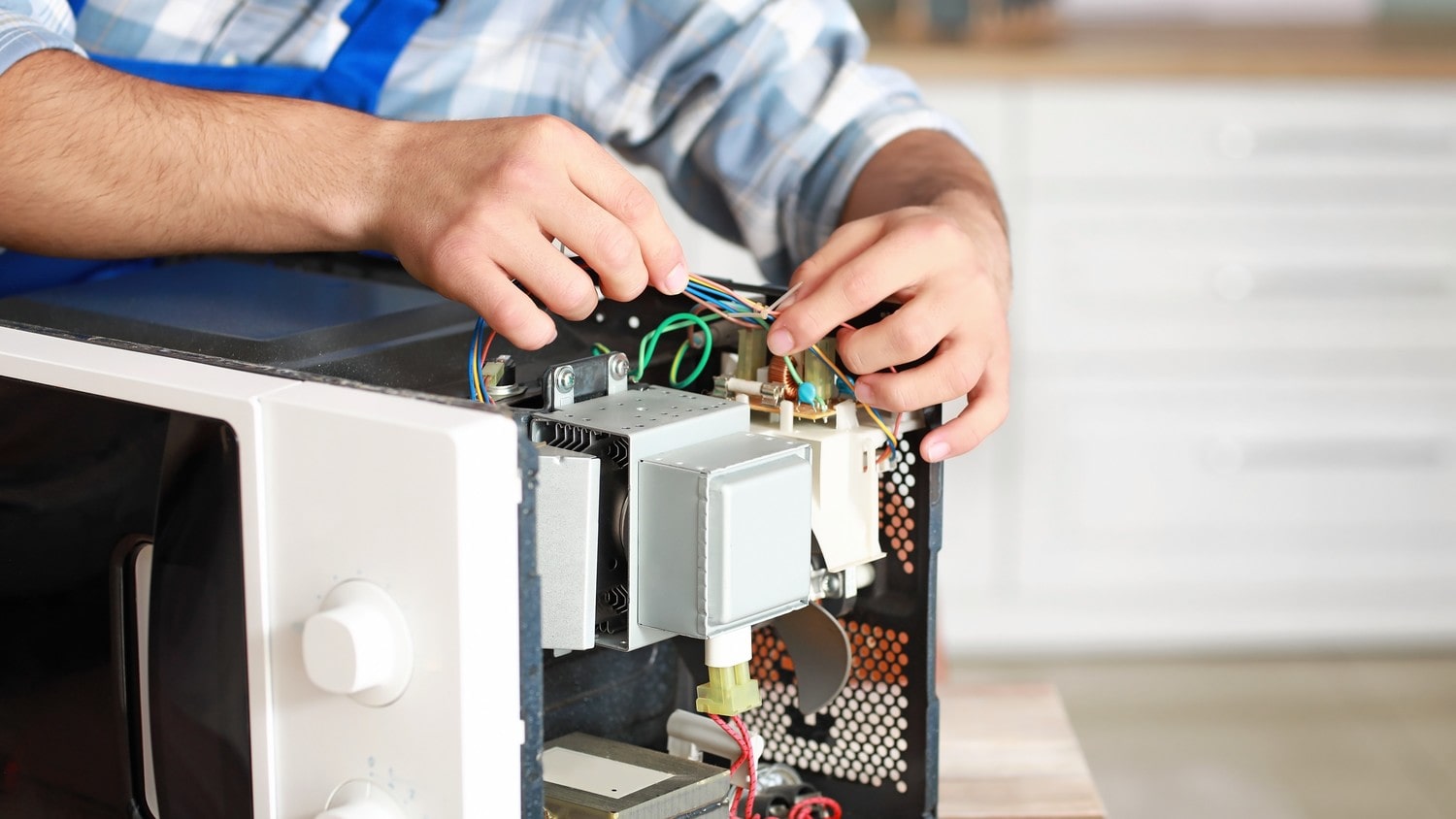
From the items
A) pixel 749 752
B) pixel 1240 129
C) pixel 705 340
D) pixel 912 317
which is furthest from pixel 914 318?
pixel 1240 129

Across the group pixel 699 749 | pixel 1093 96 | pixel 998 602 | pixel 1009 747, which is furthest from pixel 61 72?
pixel 998 602

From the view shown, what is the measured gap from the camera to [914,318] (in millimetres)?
667

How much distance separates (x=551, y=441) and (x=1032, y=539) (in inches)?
70.9

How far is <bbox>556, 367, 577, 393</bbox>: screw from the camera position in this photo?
592 millimetres

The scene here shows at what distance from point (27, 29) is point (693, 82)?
474 millimetres

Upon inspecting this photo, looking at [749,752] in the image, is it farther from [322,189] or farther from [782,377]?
[322,189]

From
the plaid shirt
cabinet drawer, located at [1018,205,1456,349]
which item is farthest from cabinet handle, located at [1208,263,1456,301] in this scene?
the plaid shirt

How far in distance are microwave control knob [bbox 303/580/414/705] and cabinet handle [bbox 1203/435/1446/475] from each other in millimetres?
1943

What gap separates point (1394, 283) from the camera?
7.21 ft

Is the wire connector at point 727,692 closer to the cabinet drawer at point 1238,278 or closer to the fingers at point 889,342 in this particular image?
the fingers at point 889,342

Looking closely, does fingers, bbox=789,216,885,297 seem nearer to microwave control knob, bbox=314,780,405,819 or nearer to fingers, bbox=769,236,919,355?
fingers, bbox=769,236,919,355

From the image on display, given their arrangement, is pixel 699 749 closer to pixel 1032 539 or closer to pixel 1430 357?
pixel 1032 539

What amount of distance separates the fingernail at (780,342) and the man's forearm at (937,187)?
210 millimetres

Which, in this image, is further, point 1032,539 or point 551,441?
point 1032,539
